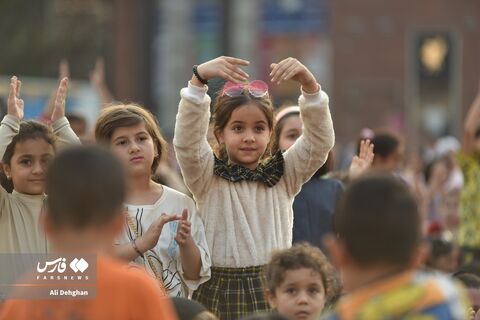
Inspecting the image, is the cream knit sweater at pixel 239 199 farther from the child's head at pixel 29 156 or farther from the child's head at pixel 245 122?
the child's head at pixel 29 156

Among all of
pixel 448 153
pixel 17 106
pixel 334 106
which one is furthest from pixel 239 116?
pixel 334 106

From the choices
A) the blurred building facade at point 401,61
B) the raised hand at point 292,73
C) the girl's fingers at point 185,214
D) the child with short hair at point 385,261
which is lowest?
the blurred building facade at point 401,61

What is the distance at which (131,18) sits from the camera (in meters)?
45.4

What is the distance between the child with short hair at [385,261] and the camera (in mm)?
3703

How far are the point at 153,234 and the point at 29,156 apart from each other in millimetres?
898

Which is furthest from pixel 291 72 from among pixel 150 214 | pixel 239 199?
pixel 150 214

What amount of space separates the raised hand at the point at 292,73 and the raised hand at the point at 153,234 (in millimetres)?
750

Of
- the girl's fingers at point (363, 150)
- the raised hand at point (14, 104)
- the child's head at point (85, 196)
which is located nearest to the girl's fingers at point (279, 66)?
the raised hand at point (14, 104)

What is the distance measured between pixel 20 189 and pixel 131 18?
39.5 meters

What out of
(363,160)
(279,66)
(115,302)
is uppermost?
(279,66)

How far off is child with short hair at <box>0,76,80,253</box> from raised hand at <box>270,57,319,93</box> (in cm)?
110

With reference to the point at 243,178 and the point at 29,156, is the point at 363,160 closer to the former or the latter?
the point at 243,178

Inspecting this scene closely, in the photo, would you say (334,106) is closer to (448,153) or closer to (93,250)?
(448,153)

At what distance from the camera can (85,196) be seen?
12.6 ft
